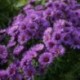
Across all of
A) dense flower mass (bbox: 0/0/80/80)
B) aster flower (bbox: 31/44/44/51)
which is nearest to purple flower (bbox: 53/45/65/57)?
dense flower mass (bbox: 0/0/80/80)

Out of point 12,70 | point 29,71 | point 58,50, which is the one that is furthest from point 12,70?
point 58,50

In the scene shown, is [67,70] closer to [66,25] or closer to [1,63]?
[66,25]

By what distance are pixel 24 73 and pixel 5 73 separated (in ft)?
0.50

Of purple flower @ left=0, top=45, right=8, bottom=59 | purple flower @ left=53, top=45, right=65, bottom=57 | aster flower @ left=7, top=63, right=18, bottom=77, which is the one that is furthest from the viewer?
purple flower @ left=0, top=45, right=8, bottom=59

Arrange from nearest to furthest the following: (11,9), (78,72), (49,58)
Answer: (49,58), (78,72), (11,9)

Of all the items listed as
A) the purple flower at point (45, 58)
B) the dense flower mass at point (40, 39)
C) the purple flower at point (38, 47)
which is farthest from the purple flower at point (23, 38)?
the purple flower at point (45, 58)

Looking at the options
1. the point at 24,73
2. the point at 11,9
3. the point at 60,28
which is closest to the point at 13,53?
the point at 24,73

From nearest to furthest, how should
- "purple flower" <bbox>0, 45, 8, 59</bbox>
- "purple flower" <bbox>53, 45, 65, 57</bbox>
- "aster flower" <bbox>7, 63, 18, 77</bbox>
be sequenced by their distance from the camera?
1. "purple flower" <bbox>53, 45, 65, 57</bbox>
2. "aster flower" <bbox>7, 63, 18, 77</bbox>
3. "purple flower" <bbox>0, 45, 8, 59</bbox>

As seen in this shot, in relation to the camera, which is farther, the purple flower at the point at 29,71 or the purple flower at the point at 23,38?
the purple flower at the point at 23,38

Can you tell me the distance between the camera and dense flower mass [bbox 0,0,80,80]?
2572 millimetres

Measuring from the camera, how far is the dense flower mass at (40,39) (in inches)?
101

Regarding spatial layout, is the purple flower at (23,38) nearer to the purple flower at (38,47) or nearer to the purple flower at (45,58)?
the purple flower at (38,47)

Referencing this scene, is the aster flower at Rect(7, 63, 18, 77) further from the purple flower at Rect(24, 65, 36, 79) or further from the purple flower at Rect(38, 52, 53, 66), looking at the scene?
the purple flower at Rect(38, 52, 53, 66)

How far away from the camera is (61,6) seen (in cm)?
286
